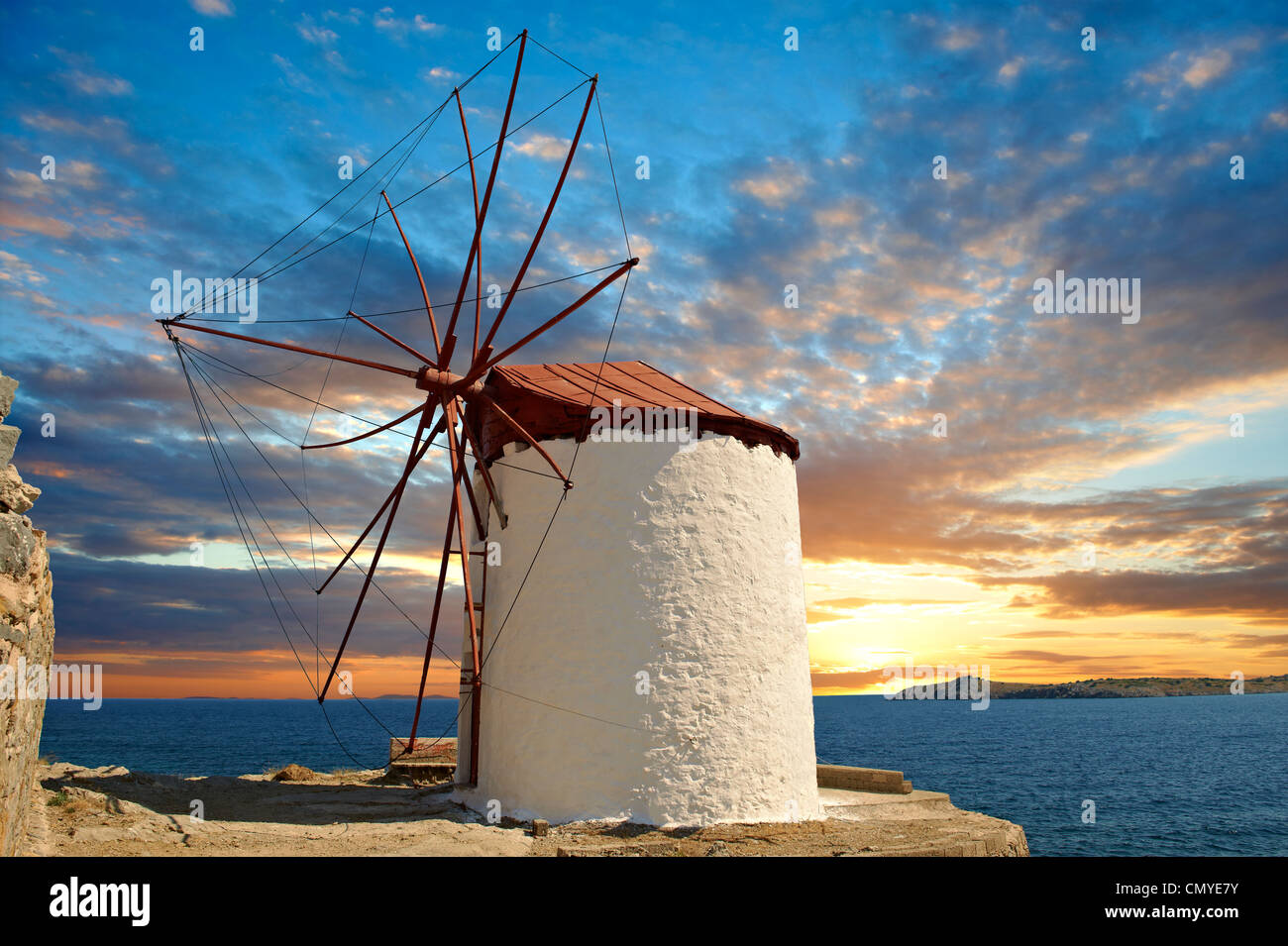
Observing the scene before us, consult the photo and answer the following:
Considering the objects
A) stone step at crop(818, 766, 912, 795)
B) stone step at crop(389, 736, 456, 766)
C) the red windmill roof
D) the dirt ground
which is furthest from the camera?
stone step at crop(389, 736, 456, 766)

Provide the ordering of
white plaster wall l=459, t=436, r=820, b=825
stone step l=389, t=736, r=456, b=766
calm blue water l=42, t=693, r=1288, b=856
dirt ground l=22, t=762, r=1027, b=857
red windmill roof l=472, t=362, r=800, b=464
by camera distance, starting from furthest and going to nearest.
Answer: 1. calm blue water l=42, t=693, r=1288, b=856
2. stone step l=389, t=736, r=456, b=766
3. red windmill roof l=472, t=362, r=800, b=464
4. white plaster wall l=459, t=436, r=820, b=825
5. dirt ground l=22, t=762, r=1027, b=857

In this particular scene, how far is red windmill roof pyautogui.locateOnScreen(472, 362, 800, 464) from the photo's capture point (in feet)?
43.8

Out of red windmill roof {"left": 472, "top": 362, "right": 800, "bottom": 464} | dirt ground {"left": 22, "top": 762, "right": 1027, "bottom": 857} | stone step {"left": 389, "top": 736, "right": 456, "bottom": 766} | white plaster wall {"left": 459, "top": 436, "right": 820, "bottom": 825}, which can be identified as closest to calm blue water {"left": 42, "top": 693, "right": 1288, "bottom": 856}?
stone step {"left": 389, "top": 736, "right": 456, "bottom": 766}

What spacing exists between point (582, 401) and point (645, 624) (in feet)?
12.4

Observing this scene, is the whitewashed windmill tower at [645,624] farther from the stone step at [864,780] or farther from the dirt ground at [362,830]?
the stone step at [864,780]

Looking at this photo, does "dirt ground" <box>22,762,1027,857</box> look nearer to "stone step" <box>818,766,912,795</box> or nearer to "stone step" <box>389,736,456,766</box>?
"stone step" <box>818,766,912,795</box>

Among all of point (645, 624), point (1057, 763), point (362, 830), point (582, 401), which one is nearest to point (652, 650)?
point (645, 624)

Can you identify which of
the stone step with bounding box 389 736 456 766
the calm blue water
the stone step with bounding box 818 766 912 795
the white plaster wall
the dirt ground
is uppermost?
the white plaster wall

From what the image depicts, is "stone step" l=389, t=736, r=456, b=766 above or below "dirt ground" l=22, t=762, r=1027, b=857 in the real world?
below

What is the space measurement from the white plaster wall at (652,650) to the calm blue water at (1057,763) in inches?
764

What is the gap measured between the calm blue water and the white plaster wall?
19401 mm

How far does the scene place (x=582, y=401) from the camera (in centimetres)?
1341

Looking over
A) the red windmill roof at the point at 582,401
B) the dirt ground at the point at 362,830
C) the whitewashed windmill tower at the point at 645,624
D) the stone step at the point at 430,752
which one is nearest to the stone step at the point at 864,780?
the dirt ground at the point at 362,830
